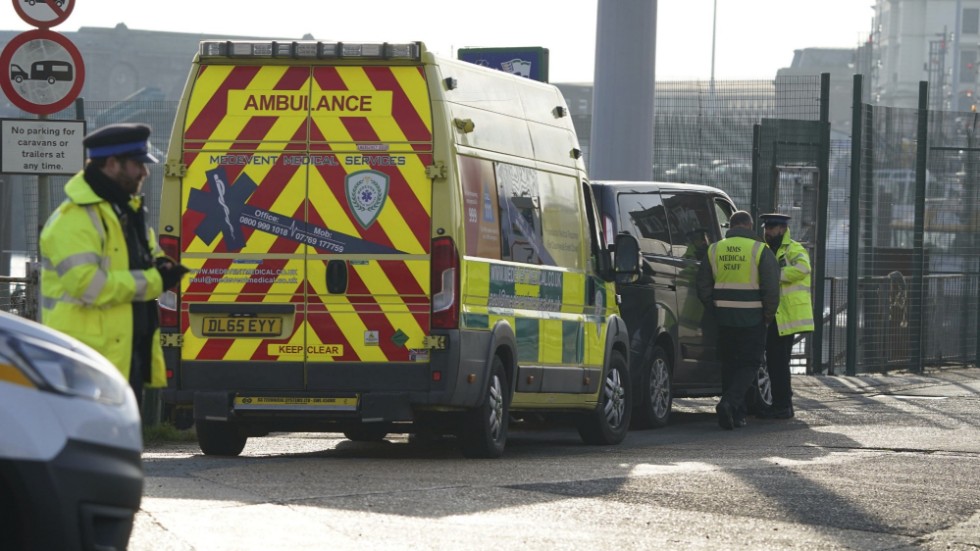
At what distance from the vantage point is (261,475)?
9445mm

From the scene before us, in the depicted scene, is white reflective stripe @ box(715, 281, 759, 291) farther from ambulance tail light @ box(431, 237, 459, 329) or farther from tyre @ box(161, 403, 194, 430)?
tyre @ box(161, 403, 194, 430)

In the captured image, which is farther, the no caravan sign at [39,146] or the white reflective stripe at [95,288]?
the no caravan sign at [39,146]

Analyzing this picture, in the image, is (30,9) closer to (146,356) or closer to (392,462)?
(392,462)

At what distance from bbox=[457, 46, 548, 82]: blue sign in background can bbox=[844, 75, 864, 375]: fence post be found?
412 centimetres

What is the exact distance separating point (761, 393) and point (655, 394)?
1752 millimetres

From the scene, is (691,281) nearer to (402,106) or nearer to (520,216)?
(520,216)

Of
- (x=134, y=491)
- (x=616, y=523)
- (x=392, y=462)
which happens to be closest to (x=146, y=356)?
(x=134, y=491)

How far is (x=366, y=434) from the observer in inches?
494

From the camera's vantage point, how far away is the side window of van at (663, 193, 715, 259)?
14.4m

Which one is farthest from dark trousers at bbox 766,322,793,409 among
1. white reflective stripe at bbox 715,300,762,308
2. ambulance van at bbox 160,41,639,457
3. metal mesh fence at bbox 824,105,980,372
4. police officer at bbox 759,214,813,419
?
ambulance van at bbox 160,41,639,457

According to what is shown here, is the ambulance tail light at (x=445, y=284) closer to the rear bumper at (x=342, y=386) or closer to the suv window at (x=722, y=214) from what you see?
the rear bumper at (x=342, y=386)

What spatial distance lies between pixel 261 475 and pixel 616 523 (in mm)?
2331

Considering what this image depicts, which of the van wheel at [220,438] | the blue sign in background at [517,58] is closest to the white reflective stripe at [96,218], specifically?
the van wheel at [220,438]

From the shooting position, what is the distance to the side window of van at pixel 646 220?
545 inches
